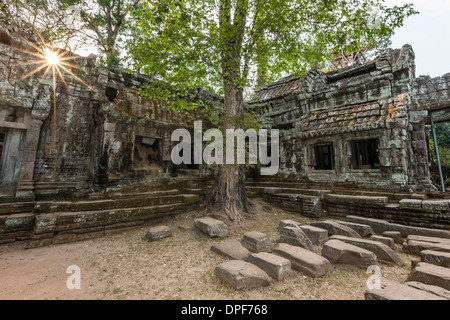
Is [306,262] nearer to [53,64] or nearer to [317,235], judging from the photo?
[317,235]

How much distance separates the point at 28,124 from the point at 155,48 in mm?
3634

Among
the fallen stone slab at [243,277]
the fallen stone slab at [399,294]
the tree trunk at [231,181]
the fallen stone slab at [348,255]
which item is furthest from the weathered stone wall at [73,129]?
the fallen stone slab at [399,294]

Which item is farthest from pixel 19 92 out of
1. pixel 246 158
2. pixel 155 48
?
pixel 246 158

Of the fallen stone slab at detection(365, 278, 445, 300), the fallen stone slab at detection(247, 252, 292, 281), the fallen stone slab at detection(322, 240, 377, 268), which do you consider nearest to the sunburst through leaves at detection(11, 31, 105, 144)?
the fallen stone slab at detection(247, 252, 292, 281)

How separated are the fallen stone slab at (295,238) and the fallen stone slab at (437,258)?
158 centimetres

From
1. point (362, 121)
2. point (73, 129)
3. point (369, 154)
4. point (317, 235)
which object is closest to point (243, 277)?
point (317, 235)

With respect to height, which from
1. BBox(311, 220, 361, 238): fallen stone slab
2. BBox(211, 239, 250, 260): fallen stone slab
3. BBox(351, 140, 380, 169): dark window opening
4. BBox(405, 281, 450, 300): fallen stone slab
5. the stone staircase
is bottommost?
BBox(211, 239, 250, 260): fallen stone slab

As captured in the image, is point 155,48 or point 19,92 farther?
point 155,48

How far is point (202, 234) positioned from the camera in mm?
4336

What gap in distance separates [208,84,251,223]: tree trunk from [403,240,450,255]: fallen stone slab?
334 cm

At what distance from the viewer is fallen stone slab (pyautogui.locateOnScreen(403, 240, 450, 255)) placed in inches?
122

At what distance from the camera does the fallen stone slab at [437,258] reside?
2721 mm

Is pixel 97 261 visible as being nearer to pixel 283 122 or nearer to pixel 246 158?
→ pixel 246 158

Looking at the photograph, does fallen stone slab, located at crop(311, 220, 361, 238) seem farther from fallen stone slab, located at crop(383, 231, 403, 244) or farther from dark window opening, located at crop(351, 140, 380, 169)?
dark window opening, located at crop(351, 140, 380, 169)
